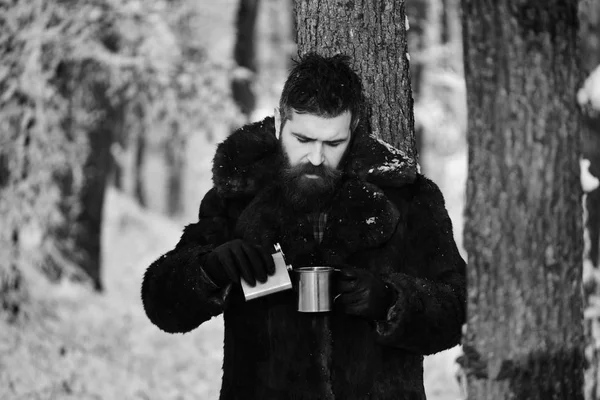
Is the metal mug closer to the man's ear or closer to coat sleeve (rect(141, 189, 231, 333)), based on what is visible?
coat sleeve (rect(141, 189, 231, 333))

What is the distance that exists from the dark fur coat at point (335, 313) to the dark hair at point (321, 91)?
0.22 meters

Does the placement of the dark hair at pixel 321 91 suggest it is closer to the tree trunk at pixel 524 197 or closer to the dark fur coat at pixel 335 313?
the dark fur coat at pixel 335 313

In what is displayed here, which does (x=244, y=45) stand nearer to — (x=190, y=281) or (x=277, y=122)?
(x=277, y=122)

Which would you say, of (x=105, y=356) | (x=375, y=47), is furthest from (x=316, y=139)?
(x=105, y=356)

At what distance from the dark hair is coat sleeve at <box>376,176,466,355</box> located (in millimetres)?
475

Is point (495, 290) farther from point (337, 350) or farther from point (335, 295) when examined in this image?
point (337, 350)

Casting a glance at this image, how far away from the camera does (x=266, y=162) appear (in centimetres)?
360

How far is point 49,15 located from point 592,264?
699 centimetres

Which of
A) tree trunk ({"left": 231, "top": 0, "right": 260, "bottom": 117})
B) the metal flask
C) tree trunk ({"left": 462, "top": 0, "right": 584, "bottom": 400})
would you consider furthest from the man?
tree trunk ({"left": 231, "top": 0, "right": 260, "bottom": 117})

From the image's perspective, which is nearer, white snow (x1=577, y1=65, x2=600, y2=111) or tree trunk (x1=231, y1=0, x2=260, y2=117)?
white snow (x1=577, y1=65, x2=600, y2=111)

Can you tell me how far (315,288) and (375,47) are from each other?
1713 mm

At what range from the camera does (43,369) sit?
732 centimetres

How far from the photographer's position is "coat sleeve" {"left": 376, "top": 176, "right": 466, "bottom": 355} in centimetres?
321

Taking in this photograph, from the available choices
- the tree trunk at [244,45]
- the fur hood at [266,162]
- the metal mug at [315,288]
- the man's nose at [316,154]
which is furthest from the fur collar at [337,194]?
the tree trunk at [244,45]
